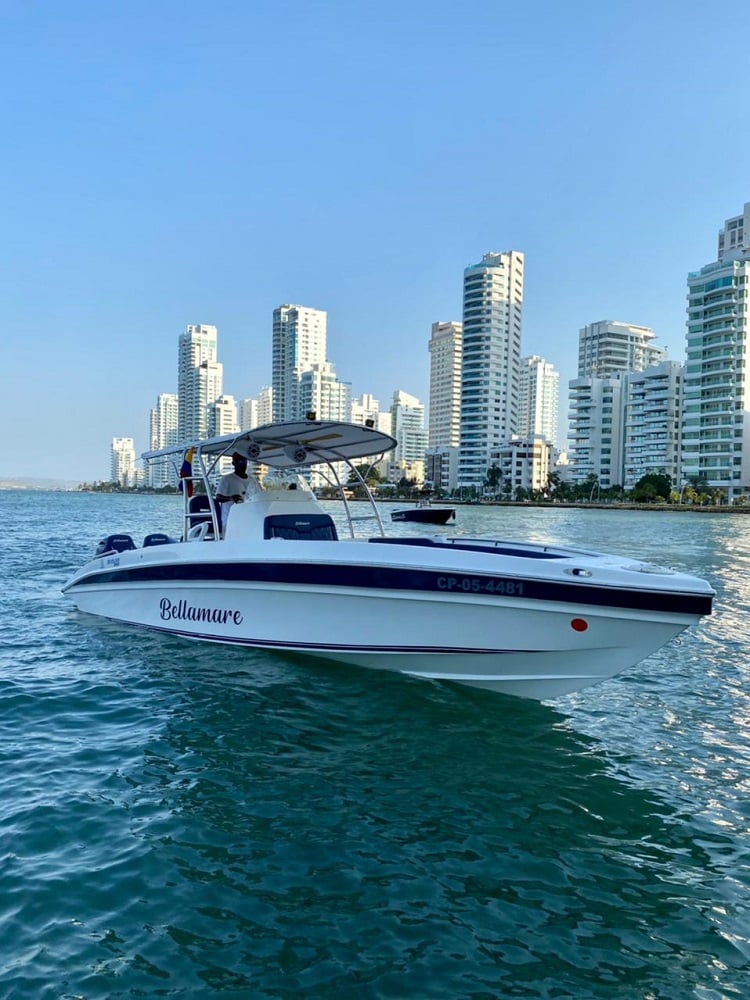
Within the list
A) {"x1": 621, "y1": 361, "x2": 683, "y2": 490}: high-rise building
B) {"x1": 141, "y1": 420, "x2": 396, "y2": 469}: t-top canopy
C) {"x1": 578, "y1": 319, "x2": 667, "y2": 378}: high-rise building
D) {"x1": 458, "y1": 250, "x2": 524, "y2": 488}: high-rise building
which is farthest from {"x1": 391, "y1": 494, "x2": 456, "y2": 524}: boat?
{"x1": 578, "y1": 319, "x2": 667, "y2": 378}: high-rise building

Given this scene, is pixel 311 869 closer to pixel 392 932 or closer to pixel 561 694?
pixel 392 932

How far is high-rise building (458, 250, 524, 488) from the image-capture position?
169 metres

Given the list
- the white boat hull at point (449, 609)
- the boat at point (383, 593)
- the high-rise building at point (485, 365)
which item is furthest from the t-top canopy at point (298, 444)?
the high-rise building at point (485, 365)

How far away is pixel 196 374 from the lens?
12162cm

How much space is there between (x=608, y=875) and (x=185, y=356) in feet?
492

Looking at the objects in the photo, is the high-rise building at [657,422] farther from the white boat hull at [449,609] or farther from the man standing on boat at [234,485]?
the white boat hull at [449,609]

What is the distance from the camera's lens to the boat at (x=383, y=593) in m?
6.35

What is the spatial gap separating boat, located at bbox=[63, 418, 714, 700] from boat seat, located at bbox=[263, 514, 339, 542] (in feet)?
0.06

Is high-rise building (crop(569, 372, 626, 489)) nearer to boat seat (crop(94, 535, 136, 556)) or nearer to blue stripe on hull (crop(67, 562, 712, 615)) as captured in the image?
boat seat (crop(94, 535, 136, 556))

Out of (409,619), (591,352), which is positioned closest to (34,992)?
(409,619)

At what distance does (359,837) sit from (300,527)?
488cm

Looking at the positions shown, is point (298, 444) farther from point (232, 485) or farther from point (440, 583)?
point (440, 583)

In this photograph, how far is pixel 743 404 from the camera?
11062 centimetres

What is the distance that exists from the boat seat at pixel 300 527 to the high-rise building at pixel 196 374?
275 ft
